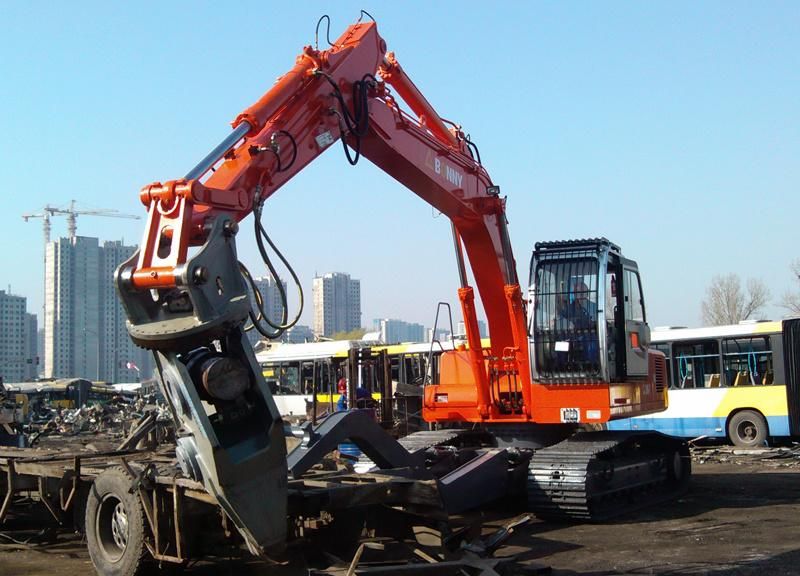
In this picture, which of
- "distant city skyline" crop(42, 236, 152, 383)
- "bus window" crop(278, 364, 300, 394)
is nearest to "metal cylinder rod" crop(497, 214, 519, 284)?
"bus window" crop(278, 364, 300, 394)

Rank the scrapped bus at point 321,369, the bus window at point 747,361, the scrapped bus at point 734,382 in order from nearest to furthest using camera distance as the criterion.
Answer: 1. the scrapped bus at point 734,382
2. the bus window at point 747,361
3. the scrapped bus at point 321,369

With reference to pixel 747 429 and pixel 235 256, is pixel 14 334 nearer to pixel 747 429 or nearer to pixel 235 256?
pixel 747 429

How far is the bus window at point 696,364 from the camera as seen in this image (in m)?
21.8

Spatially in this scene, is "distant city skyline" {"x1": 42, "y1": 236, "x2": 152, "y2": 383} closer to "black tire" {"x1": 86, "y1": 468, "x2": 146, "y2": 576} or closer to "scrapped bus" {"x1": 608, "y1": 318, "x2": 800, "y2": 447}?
"scrapped bus" {"x1": 608, "y1": 318, "x2": 800, "y2": 447}

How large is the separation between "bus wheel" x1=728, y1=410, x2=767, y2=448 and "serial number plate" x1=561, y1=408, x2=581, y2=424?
11.8 metres

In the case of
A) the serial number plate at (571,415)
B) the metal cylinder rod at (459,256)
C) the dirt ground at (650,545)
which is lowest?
the dirt ground at (650,545)

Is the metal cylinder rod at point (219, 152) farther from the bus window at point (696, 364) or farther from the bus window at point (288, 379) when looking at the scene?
the bus window at point (288, 379)

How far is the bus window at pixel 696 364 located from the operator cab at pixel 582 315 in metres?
11.2

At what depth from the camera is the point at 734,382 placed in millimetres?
21328

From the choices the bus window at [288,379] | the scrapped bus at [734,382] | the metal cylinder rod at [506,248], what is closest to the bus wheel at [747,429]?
the scrapped bus at [734,382]

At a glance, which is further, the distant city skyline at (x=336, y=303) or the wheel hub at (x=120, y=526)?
the distant city skyline at (x=336, y=303)

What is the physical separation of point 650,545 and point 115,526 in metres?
5.03

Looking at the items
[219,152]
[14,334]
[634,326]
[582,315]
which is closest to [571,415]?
[582,315]

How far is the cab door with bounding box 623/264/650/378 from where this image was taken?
11250mm
